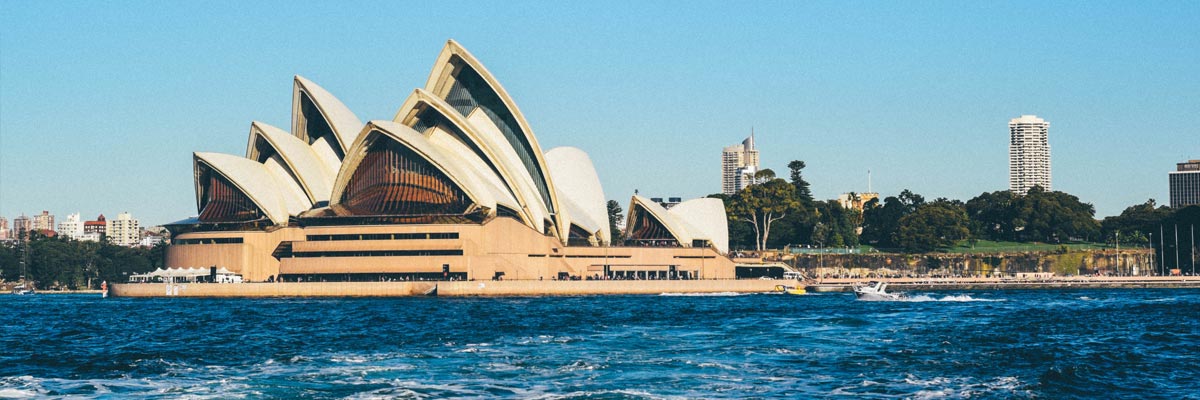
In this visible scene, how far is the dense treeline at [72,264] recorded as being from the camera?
14300 cm

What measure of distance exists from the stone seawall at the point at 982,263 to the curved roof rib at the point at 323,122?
5441cm

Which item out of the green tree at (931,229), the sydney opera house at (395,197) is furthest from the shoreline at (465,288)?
the green tree at (931,229)

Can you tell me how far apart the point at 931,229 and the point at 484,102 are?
6057 centimetres

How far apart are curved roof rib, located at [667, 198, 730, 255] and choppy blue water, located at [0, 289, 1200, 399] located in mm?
52674

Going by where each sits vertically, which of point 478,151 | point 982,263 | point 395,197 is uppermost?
point 478,151

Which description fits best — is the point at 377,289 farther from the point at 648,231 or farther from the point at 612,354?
the point at 612,354

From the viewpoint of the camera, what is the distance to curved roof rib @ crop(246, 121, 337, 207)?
4082 inches

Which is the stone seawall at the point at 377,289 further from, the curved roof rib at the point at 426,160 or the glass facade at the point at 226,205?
the glass facade at the point at 226,205

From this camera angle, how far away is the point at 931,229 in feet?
479

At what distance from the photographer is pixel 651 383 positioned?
1351 inches

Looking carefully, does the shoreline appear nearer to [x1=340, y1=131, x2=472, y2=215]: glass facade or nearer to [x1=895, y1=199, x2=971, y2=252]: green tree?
[x1=340, y1=131, x2=472, y2=215]: glass facade

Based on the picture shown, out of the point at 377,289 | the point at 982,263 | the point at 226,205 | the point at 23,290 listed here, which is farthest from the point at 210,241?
the point at 982,263

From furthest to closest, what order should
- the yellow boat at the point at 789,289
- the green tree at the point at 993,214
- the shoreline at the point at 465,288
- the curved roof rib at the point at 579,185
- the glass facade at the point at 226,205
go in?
the green tree at the point at 993,214
the curved roof rib at the point at 579,185
the yellow boat at the point at 789,289
the glass facade at the point at 226,205
the shoreline at the point at 465,288

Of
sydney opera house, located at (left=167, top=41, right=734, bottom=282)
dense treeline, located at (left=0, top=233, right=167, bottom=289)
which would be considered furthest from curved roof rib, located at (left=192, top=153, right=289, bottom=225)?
dense treeline, located at (left=0, top=233, right=167, bottom=289)
